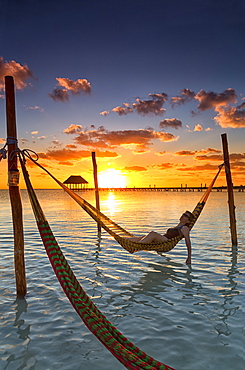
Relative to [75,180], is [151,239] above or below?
below

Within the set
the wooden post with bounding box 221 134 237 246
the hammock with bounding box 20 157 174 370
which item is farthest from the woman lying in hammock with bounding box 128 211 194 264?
the hammock with bounding box 20 157 174 370

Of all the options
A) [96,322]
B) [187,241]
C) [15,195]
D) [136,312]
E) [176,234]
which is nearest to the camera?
[96,322]

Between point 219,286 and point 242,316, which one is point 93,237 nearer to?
point 219,286

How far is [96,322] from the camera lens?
231cm

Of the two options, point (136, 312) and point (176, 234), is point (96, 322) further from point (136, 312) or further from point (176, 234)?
point (176, 234)

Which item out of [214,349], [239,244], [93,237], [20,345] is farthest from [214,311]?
[93,237]

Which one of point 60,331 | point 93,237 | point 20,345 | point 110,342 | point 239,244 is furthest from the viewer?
point 93,237

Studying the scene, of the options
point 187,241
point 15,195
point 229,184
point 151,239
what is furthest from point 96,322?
point 229,184

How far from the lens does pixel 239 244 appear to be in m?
8.10

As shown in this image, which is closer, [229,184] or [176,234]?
[176,234]

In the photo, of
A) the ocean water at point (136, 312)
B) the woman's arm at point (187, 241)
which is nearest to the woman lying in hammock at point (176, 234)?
the woman's arm at point (187, 241)

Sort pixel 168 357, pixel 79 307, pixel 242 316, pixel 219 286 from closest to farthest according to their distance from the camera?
pixel 79 307
pixel 168 357
pixel 242 316
pixel 219 286

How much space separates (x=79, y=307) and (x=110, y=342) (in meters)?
0.45

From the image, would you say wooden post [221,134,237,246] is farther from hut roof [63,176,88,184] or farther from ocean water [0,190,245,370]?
hut roof [63,176,88,184]
